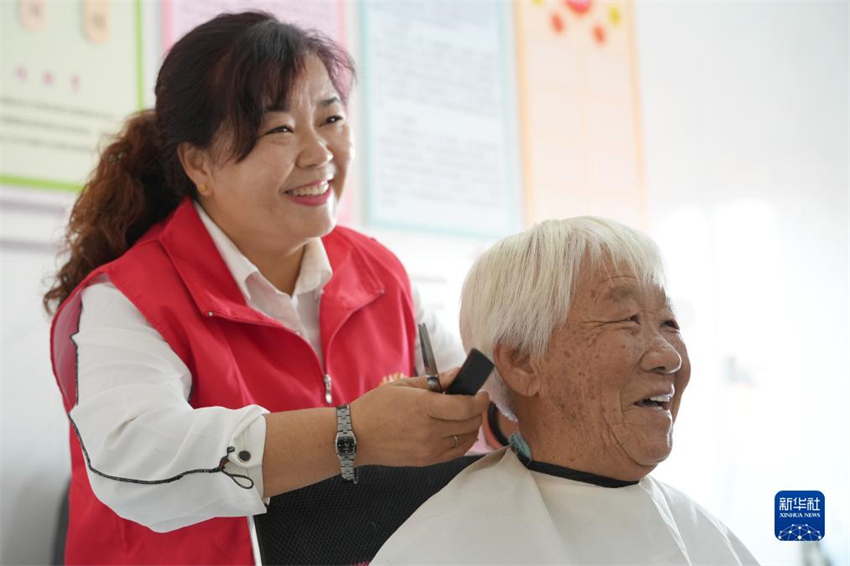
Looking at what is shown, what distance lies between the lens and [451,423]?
119 centimetres

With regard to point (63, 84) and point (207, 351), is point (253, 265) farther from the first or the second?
point (63, 84)

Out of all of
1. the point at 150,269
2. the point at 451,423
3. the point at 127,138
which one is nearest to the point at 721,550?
the point at 451,423

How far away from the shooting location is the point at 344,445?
117cm

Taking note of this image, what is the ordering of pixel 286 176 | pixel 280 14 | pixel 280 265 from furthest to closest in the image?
pixel 280 14
pixel 280 265
pixel 286 176

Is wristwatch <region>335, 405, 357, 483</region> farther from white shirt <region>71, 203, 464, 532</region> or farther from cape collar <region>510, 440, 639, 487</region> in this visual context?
cape collar <region>510, 440, 639, 487</region>

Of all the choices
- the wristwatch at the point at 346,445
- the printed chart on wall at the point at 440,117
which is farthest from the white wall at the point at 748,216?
the wristwatch at the point at 346,445

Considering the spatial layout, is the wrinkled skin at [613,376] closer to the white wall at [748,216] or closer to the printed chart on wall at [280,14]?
the white wall at [748,216]

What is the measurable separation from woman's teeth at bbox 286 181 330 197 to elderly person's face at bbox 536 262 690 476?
1.93 feet

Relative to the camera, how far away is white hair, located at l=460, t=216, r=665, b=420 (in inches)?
48.7

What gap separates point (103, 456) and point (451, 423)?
545 millimetres

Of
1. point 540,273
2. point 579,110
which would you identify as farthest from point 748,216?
point 540,273

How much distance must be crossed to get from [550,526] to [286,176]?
2.64 ft

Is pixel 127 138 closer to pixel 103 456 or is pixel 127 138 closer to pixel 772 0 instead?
pixel 103 456

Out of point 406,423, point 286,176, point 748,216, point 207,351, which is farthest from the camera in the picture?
point 748,216
